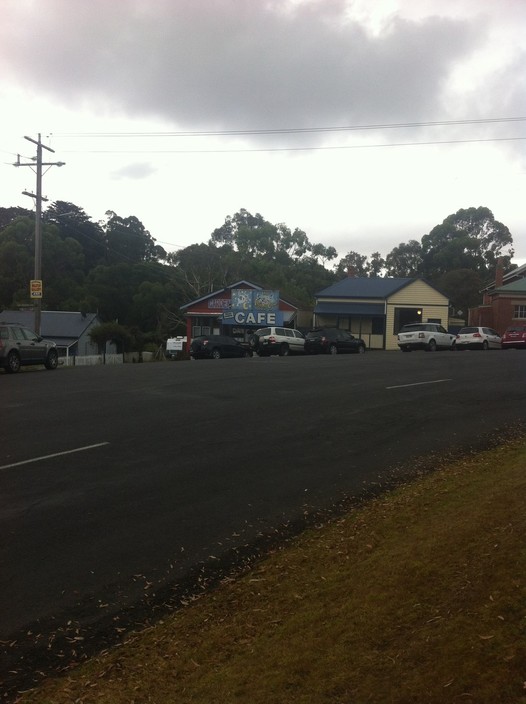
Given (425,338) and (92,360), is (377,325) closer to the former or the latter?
(425,338)

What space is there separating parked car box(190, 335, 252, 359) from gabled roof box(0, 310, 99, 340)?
21477 millimetres

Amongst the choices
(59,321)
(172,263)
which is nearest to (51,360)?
(59,321)

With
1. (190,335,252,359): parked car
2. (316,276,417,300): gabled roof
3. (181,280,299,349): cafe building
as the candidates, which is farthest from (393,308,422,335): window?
(190,335,252,359): parked car

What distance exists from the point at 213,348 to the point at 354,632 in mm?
31702

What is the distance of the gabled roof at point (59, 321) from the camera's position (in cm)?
5269

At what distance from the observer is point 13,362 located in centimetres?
2178

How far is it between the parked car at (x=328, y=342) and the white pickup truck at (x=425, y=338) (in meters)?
3.30

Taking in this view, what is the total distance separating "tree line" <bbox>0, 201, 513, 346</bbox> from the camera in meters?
61.3

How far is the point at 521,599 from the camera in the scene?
3471mm

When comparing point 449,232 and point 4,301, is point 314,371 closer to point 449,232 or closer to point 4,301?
point 4,301

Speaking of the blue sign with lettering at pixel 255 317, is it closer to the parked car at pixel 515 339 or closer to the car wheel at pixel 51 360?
the parked car at pixel 515 339

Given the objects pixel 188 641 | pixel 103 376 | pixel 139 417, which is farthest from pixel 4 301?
pixel 188 641

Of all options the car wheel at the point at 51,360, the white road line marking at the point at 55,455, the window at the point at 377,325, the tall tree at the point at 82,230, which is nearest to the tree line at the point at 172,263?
the tall tree at the point at 82,230

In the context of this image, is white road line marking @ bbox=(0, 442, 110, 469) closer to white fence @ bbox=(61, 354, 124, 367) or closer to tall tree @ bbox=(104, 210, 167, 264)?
white fence @ bbox=(61, 354, 124, 367)
